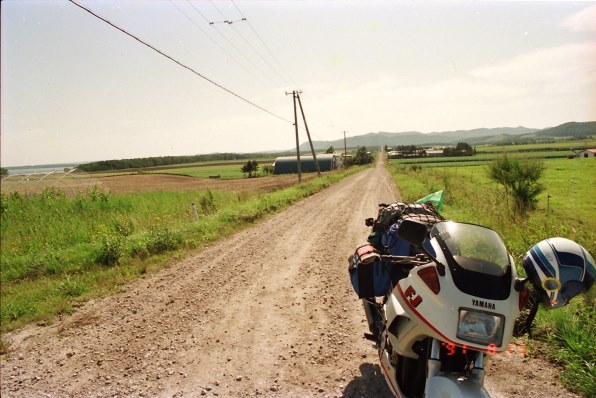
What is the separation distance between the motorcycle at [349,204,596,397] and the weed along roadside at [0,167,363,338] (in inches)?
211

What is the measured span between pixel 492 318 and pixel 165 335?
4147 mm

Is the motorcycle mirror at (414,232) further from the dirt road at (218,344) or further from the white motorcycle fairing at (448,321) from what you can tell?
the dirt road at (218,344)

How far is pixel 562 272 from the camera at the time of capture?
6.13 ft

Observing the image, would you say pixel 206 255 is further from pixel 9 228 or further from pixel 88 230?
pixel 9 228

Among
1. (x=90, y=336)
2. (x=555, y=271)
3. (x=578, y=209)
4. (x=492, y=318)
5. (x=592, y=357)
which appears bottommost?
(x=578, y=209)

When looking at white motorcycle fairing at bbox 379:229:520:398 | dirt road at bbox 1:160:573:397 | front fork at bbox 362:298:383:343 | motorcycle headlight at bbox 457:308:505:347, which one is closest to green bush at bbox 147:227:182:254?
dirt road at bbox 1:160:573:397

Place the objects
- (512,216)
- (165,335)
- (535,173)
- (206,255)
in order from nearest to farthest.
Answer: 1. (165,335)
2. (206,255)
3. (512,216)
4. (535,173)

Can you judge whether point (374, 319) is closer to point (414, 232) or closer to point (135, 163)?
point (414, 232)

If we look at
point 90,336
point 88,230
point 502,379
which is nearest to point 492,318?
point 502,379

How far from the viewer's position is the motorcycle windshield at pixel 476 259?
6.34ft

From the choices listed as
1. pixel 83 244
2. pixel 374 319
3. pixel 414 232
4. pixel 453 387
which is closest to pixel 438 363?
pixel 453 387

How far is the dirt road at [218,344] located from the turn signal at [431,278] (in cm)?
168

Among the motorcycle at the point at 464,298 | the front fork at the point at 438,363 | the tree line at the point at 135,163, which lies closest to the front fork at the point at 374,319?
Result: the motorcycle at the point at 464,298

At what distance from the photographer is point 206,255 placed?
835 centimetres
